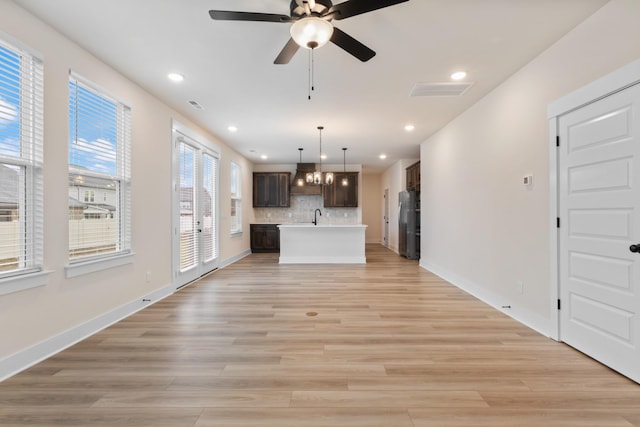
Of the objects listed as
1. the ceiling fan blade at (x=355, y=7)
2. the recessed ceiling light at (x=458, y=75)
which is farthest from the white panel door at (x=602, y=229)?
the ceiling fan blade at (x=355, y=7)

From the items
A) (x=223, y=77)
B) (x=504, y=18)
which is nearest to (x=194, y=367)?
(x=223, y=77)

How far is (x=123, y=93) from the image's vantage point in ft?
A: 10.6

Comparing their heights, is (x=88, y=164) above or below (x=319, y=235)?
above

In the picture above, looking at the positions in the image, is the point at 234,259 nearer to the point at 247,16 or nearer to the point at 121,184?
the point at 121,184

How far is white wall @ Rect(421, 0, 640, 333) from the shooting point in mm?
2229

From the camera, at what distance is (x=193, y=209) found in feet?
16.1

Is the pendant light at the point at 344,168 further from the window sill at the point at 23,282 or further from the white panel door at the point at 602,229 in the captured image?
the window sill at the point at 23,282

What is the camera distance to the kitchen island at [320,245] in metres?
6.75

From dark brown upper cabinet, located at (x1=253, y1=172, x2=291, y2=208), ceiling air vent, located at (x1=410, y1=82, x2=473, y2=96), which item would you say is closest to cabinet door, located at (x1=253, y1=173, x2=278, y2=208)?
dark brown upper cabinet, located at (x1=253, y1=172, x2=291, y2=208)

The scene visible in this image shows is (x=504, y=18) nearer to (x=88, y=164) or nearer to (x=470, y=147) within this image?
(x=470, y=147)

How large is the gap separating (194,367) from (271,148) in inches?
211

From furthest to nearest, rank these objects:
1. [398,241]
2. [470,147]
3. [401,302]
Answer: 1. [398,241]
2. [470,147]
3. [401,302]

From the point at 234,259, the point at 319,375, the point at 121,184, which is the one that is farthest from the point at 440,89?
the point at 234,259

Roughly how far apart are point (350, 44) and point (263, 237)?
6963mm
